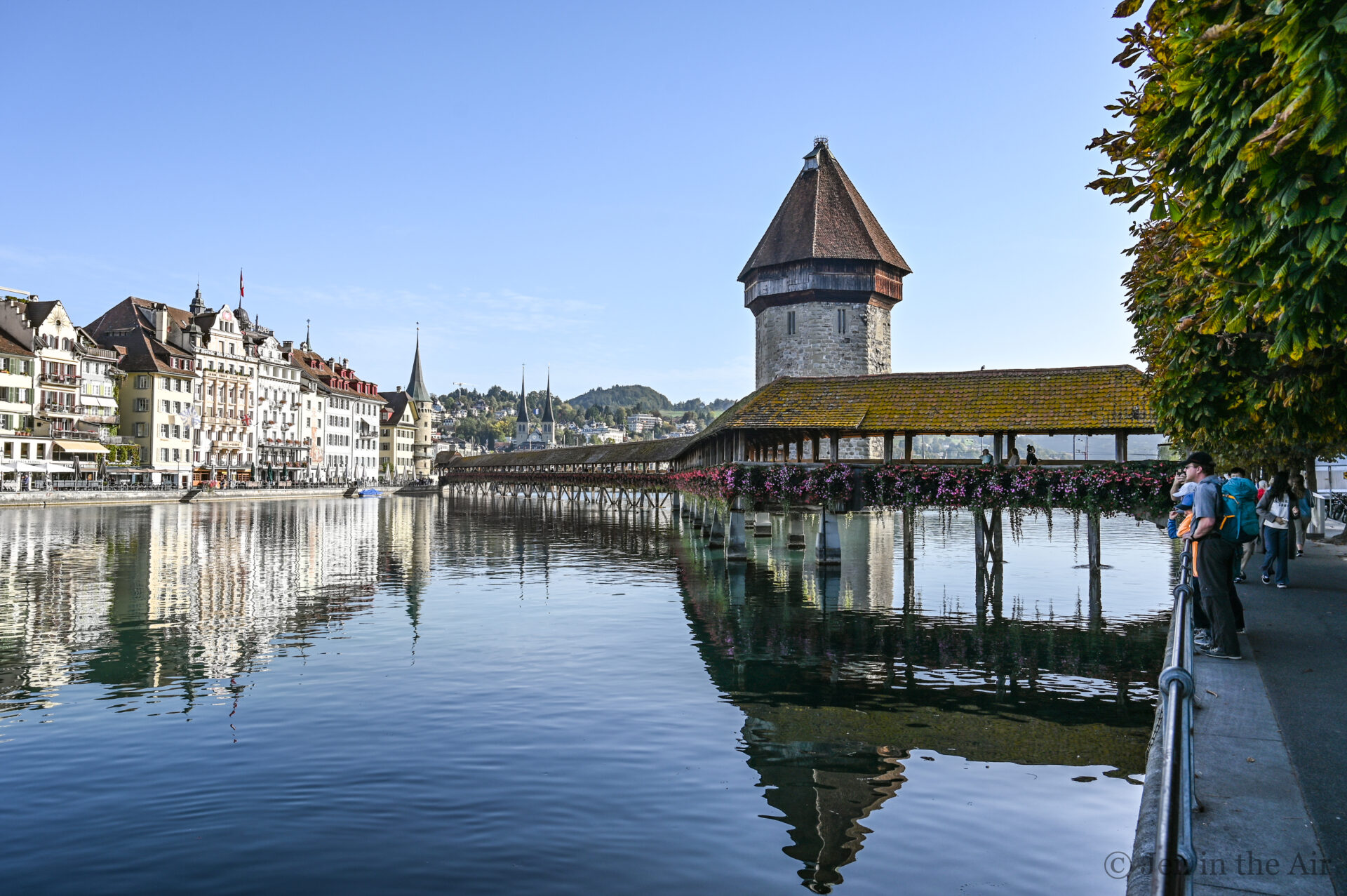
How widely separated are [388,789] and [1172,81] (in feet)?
27.6

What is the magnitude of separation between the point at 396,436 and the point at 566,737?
13724 cm

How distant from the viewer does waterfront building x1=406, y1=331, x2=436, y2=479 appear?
154 meters

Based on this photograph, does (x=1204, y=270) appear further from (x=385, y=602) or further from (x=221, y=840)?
(x=385, y=602)

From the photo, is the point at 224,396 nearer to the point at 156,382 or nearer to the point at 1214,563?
the point at 156,382

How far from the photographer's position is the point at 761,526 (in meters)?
46.5

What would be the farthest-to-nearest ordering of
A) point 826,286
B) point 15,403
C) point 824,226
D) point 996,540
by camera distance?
point 15,403, point 824,226, point 826,286, point 996,540

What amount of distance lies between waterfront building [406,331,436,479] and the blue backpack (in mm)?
145312

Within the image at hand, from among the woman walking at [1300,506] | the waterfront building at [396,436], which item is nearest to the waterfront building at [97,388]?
the waterfront building at [396,436]

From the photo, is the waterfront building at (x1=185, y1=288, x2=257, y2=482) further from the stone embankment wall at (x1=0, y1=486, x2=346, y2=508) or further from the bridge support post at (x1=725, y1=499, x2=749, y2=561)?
the bridge support post at (x1=725, y1=499, x2=749, y2=561)

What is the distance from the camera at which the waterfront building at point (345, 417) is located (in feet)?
384

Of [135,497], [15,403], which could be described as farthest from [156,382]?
[135,497]

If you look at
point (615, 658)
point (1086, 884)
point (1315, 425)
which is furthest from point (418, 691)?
point (1315, 425)

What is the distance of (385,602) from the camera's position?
21.6 m

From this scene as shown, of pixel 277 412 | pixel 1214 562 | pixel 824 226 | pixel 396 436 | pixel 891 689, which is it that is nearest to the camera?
pixel 1214 562
